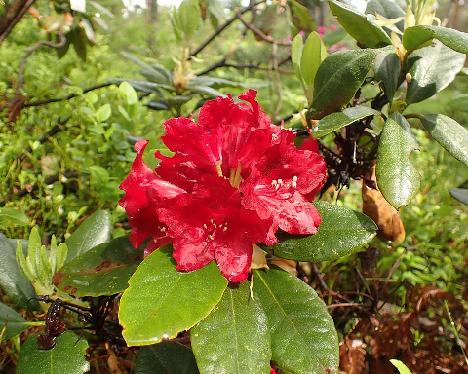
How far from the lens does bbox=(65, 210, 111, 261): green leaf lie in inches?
42.8

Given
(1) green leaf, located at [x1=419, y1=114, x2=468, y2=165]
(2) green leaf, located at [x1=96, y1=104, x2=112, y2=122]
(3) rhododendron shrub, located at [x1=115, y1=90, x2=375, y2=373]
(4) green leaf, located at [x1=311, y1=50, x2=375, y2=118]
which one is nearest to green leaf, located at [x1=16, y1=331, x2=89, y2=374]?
(3) rhododendron shrub, located at [x1=115, y1=90, x2=375, y2=373]

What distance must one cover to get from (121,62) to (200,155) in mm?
3540

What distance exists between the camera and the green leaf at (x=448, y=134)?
0.87m

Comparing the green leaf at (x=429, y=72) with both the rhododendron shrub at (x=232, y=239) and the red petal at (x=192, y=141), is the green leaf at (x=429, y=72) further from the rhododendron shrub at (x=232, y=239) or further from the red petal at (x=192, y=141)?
the red petal at (x=192, y=141)

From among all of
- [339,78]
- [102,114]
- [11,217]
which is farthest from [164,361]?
[102,114]

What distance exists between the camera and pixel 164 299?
72cm

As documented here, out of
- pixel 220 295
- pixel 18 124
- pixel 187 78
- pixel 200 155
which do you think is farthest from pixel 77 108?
pixel 220 295

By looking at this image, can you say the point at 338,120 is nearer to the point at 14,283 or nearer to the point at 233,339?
the point at 233,339

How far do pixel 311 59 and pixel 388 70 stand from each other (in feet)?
0.53

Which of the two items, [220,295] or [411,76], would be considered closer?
[220,295]

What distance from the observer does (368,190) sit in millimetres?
1053

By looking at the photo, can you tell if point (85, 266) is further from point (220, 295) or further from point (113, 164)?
point (113, 164)

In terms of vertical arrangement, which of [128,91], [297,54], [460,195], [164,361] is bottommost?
[164,361]

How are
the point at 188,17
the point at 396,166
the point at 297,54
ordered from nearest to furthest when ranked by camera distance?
the point at 396,166
the point at 297,54
the point at 188,17
